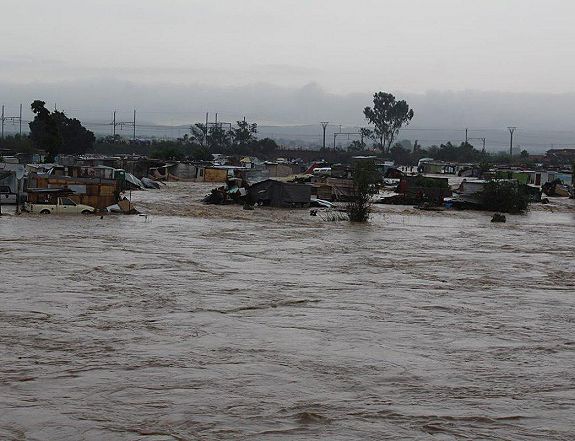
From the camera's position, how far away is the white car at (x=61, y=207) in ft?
88.9

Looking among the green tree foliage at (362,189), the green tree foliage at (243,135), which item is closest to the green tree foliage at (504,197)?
the green tree foliage at (362,189)

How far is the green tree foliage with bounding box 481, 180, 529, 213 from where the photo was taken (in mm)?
35625

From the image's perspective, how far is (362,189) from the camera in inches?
1123

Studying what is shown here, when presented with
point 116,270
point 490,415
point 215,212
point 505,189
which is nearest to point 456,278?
point 116,270

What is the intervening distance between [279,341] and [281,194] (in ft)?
75.6

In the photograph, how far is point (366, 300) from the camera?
13.9 m

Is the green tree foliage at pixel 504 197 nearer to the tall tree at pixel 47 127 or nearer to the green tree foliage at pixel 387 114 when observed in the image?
the tall tree at pixel 47 127

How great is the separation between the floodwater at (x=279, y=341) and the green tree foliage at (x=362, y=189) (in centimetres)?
690

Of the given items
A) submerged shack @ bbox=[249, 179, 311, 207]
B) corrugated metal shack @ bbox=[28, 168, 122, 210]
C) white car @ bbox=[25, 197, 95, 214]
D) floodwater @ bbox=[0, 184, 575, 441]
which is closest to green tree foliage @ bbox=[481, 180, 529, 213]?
submerged shack @ bbox=[249, 179, 311, 207]

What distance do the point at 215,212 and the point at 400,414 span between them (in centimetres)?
2343

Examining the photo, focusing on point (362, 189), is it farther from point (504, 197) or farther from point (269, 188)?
point (504, 197)

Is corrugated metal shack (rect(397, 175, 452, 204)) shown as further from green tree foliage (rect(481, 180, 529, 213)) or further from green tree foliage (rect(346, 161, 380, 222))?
green tree foliage (rect(346, 161, 380, 222))

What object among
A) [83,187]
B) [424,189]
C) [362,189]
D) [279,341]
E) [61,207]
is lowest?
[279,341]

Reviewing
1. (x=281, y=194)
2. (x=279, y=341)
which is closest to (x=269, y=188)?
(x=281, y=194)
